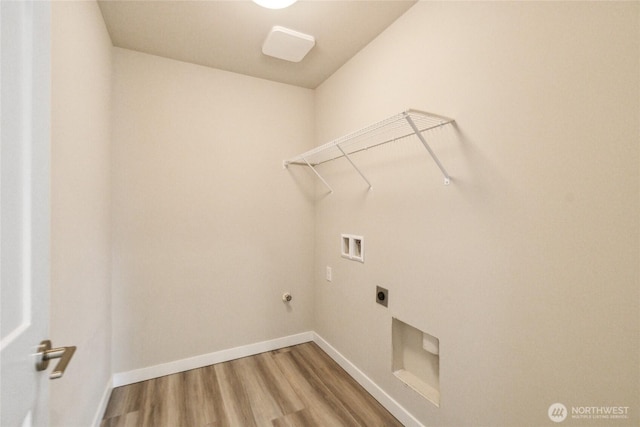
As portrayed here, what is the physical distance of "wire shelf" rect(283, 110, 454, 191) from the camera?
1323 millimetres

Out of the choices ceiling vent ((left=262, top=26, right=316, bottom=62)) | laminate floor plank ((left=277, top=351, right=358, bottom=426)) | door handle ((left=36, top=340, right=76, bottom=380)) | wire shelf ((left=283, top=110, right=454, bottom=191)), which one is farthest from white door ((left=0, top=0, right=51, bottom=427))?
laminate floor plank ((left=277, top=351, right=358, bottom=426))

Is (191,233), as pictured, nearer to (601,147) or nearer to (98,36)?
(98,36)

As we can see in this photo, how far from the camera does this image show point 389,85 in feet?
5.90

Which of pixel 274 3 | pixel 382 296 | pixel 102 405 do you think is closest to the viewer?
pixel 274 3

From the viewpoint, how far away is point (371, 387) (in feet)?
6.40

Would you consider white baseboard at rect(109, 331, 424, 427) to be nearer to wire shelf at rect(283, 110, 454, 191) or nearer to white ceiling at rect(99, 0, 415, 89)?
wire shelf at rect(283, 110, 454, 191)

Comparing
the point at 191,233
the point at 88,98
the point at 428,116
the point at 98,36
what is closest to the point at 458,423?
the point at 428,116

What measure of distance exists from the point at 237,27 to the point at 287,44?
1.11ft

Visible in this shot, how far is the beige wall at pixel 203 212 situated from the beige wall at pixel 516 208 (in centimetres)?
104

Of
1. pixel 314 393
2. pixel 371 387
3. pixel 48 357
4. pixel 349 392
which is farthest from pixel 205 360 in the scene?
pixel 48 357

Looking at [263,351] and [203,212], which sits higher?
[203,212]

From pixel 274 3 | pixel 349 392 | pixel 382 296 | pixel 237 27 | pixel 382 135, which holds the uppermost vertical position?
pixel 237 27

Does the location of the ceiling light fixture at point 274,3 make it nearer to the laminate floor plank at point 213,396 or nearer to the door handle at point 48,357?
the door handle at point 48,357

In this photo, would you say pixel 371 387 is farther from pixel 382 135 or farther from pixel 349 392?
pixel 382 135
